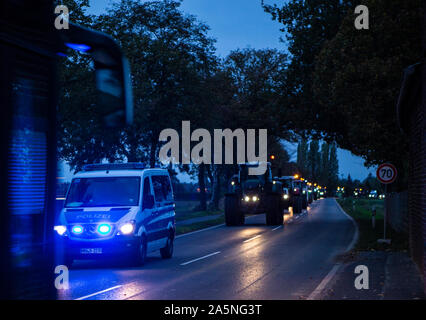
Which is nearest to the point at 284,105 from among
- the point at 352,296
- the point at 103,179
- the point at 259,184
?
the point at 259,184

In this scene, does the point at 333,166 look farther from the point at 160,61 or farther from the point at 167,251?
the point at 167,251

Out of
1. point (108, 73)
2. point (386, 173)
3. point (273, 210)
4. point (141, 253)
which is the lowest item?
point (141, 253)

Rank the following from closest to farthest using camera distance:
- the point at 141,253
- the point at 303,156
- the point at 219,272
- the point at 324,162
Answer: the point at 219,272
the point at 141,253
the point at 303,156
the point at 324,162

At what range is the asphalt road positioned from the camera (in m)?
11.6

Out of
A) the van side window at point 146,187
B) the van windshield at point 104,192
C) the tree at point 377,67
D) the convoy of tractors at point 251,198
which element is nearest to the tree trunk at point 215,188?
the convoy of tractors at point 251,198

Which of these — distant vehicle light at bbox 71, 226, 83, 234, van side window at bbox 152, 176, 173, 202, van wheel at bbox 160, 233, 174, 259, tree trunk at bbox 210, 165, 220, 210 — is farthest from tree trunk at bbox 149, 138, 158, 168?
tree trunk at bbox 210, 165, 220, 210

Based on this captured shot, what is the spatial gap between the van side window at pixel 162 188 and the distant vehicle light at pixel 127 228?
2.07 m

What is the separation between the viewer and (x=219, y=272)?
49.2 feet

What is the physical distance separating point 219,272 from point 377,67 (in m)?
11.0

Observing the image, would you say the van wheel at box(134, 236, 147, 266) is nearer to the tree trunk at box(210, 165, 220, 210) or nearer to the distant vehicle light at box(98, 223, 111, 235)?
the distant vehicle light at box(98, 223, 111, 235)

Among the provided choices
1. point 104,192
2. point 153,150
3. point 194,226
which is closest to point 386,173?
point 104,192

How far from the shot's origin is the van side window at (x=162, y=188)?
18016 millimetres

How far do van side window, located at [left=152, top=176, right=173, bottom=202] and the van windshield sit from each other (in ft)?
3.17

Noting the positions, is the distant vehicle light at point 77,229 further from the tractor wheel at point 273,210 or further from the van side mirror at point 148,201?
the tractor wheel at point 273,210
